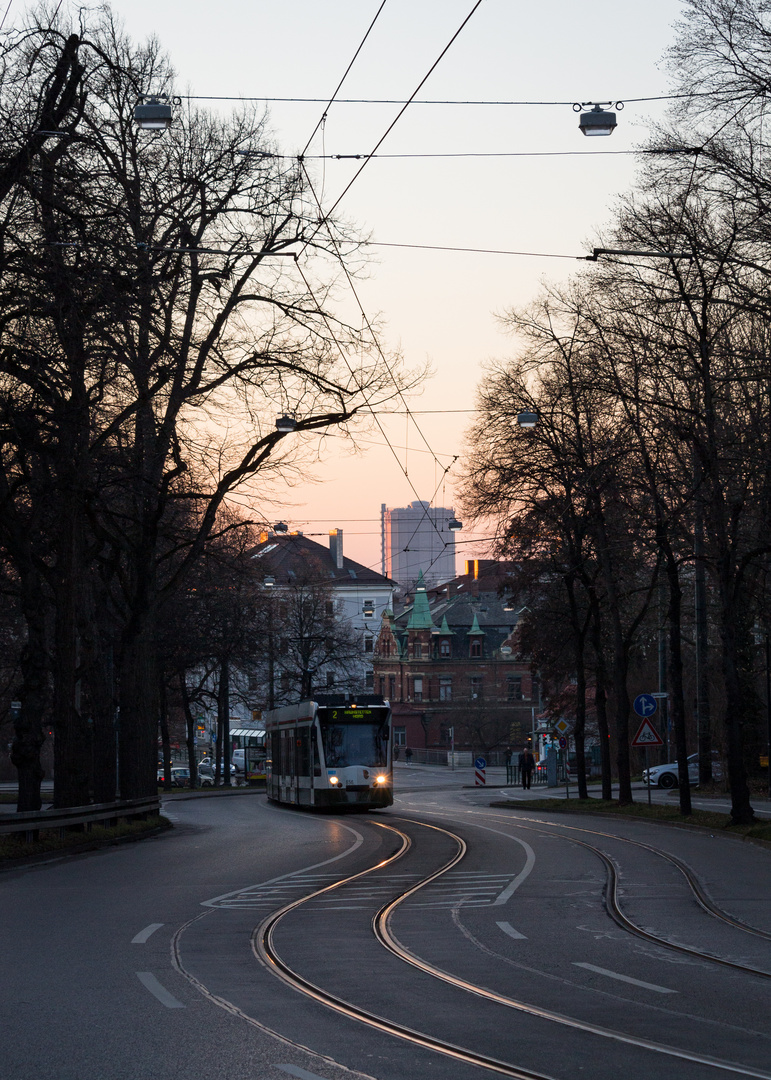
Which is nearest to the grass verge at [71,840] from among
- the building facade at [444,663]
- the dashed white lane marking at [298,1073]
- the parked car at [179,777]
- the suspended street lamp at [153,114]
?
the suspended street lamp at [153,114]

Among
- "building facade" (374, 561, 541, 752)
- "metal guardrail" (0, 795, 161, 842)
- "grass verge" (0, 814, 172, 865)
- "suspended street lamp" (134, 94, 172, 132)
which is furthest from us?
"building facade" (374, 561, 541, 752)

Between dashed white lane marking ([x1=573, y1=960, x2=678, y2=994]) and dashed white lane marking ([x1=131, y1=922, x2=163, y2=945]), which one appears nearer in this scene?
dashed white lane marking ([x1=573, y1=960, x2=678, y2=994])

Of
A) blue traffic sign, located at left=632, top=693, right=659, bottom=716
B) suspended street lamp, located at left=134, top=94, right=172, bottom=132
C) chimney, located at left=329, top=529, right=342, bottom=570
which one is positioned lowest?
blue traffic sign, located at left=632, top=693, right=659, bottom=716

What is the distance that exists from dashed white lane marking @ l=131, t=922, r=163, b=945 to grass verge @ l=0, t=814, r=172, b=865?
889cm

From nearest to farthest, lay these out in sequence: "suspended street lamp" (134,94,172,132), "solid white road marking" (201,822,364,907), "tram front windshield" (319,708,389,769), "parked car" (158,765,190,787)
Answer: "solid white road marking" (201,822,364,907), "suspended street lamp" (134,94,172,132), "tram front windshield" (319,708,389,769), "parked car" (158,765,190,787)

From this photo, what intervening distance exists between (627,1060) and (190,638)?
45.5 meters

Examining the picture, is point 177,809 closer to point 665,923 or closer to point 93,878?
point 93,878

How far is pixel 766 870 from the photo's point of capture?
63.7ft

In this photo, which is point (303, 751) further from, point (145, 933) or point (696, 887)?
point (145, 933)

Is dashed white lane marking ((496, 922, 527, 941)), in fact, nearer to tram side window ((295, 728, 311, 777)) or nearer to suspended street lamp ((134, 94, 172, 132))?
suspended street lamp ((134, 94, 172, 132))

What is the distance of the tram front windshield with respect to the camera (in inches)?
1500

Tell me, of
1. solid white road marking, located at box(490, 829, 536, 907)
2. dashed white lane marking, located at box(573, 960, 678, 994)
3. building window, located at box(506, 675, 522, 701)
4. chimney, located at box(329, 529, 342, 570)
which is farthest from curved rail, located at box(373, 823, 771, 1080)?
chimney, located at box(329, 529, 342, 570)

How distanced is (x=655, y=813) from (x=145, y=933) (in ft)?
74.0

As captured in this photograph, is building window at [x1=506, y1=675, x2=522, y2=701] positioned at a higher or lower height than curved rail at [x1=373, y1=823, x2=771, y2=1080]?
higher
